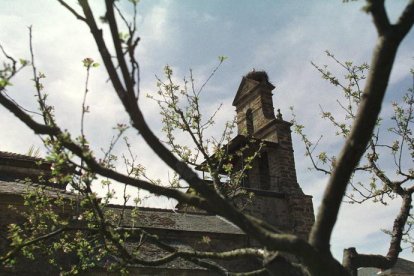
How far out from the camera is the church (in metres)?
10.4

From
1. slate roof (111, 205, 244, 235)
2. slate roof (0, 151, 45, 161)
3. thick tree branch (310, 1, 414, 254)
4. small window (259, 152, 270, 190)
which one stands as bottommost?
thick tree branch (310, 1, 414, 254)

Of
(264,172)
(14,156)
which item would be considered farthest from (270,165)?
(14,156)

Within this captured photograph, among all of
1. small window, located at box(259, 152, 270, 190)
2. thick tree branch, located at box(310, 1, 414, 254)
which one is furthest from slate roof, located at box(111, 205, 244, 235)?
thick tree branch, located at box(310, 1, 414, 254)

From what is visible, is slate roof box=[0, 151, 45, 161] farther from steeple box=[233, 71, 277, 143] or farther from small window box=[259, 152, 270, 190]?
small window box=[259, 152, 270, 190]

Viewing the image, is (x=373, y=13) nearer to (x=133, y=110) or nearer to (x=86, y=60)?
(x=133, y=110)

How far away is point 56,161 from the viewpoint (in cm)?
368

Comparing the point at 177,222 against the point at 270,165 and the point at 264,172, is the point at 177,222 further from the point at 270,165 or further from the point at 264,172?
the point at 264,172

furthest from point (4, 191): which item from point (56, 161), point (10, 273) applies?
point (56, 161)

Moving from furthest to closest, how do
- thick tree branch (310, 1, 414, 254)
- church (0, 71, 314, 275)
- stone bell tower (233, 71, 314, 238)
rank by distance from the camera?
1. stone bell tower (233, 71, 314, 238)
2. church (0, 71, 314, 275)
3. thick tree branch (310, 1, 414, 254)

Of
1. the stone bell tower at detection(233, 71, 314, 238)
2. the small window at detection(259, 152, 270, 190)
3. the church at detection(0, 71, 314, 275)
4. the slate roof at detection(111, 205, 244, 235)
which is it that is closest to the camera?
the church at detection(0, 71, 314, 275)

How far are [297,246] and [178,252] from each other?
292 cm

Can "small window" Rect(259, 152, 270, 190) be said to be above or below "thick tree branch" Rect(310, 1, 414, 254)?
above

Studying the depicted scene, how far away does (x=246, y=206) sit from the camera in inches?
643

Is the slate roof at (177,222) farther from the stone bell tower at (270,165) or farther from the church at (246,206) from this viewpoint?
the stone bell tower at (270,165)
